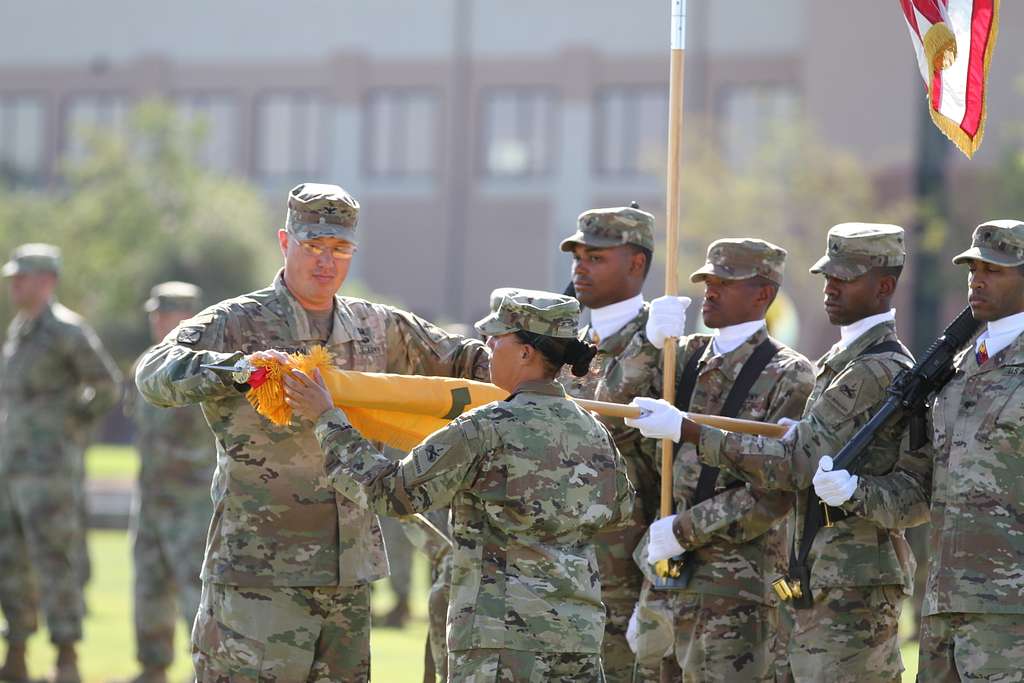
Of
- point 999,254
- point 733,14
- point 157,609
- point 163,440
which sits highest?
point 733,14

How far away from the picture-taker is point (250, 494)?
22.5 feet

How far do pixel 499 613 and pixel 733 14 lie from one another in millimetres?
37798

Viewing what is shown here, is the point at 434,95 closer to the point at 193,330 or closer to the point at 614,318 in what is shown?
the point at 614,318

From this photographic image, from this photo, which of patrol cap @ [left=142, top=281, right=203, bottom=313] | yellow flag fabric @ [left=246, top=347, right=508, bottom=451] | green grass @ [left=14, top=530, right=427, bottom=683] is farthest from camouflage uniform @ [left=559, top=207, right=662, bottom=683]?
patrol cap @ [left=142, top=281, right=203, bottom=313]

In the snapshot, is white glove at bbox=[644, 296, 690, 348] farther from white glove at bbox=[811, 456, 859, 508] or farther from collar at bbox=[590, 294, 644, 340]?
white glove at bbox=[811, 456, 859, 508]

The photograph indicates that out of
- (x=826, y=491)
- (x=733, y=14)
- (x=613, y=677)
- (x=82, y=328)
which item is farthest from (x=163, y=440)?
(x=733, y=14)

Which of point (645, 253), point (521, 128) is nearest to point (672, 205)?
point (645, 253)

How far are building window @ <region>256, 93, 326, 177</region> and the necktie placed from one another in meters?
40.0

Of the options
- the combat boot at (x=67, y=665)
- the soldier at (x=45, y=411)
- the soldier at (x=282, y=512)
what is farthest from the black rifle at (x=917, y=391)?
the soldier at (x=45, y=411)

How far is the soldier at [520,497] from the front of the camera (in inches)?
232

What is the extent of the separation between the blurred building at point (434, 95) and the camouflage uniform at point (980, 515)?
3490 centimetres

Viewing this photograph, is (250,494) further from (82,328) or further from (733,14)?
(733,14)

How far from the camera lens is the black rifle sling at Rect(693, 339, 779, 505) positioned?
7.83m

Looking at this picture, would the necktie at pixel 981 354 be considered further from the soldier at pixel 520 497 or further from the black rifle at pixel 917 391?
the soldier at pixel 520 497
